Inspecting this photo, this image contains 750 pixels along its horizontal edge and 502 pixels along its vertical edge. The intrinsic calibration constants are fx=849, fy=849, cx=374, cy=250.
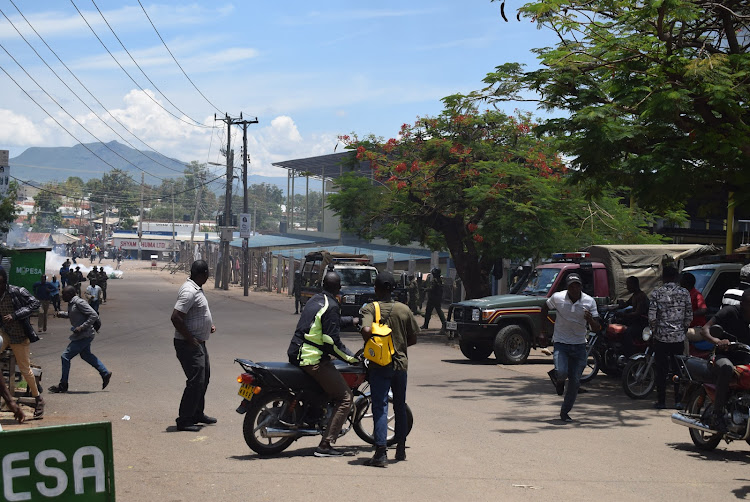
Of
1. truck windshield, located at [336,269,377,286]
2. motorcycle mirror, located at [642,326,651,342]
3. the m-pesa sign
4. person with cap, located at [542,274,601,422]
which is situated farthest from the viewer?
the m-pesa sign

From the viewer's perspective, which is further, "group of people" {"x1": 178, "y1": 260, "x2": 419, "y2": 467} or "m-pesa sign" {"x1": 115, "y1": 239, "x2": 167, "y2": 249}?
"m-pesa sign" {"x1": 115, "y1": 239, "x2": 167, "y2": 249}

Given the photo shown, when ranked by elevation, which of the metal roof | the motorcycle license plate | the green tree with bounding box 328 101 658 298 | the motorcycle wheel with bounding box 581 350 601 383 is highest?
the metal roof

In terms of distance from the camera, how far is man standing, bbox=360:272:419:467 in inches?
302

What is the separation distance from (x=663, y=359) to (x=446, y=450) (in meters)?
4.42

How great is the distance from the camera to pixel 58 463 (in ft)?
12.5

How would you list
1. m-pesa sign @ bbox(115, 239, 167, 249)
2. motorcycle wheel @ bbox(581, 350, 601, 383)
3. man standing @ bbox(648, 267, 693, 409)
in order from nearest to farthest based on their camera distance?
1. man standing @ bbox(648, 267, 693, 409)
2. motorcycle wheel @ bbox(581, 350, 601, 383)
3. m-pesa sign @ bbox(115, 239, 167, 249)

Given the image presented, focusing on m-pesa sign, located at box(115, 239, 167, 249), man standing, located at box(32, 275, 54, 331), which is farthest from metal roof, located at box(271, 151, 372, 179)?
m-pesa sign, located at box(115, 239, 167, 249)

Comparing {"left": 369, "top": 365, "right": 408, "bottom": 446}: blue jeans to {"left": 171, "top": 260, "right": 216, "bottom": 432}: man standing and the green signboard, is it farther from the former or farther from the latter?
the green signboard

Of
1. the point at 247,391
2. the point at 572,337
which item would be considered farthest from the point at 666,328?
the point at 247,391

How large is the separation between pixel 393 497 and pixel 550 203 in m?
17.2

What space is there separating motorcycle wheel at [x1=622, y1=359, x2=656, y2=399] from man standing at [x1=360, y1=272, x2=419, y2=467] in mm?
5636

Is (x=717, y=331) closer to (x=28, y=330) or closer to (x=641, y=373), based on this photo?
(x=641, y=373)

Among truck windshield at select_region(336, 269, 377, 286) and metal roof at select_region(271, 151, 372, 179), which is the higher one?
metal roof at select_region(271, 151, 372, 179)

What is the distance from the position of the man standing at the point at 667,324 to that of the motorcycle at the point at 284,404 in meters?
4.73
